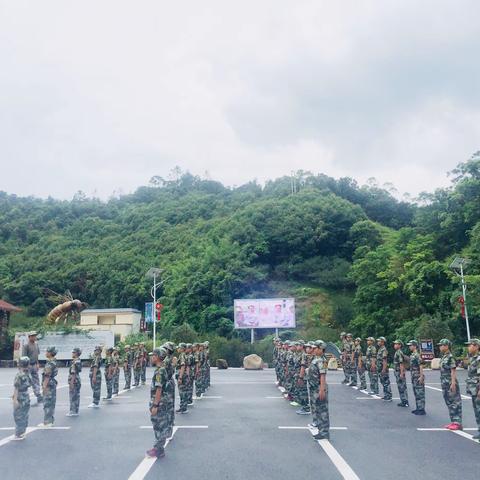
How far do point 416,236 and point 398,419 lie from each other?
103ft

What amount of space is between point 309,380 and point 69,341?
31.4m

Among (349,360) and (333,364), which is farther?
(333,364)

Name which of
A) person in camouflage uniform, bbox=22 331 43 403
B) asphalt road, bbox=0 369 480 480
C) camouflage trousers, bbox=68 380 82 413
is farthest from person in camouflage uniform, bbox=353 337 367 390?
person in camouflage uniform, bbox=22 331 43 403

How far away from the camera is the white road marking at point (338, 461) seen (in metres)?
6.65

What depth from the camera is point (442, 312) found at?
33.8 metres

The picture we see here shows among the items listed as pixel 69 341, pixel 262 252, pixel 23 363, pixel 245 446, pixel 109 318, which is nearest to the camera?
pixel 245 446

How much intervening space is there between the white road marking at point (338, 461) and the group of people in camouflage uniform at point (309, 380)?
1.51 feet

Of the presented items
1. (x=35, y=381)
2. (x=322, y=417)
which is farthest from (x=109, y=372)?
(x=322, y=417)

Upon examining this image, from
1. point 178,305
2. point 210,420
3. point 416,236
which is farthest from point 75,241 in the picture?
point 210,420

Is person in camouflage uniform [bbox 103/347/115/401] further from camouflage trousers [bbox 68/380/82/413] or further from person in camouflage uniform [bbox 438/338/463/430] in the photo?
person in camouflage uniform [bbox 438/338/463/430]

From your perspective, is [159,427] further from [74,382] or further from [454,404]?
[454,404]

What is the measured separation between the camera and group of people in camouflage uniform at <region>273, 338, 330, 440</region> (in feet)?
29.5

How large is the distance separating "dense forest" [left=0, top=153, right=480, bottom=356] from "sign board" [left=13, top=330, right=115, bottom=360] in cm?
1125

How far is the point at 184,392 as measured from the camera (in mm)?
12578
